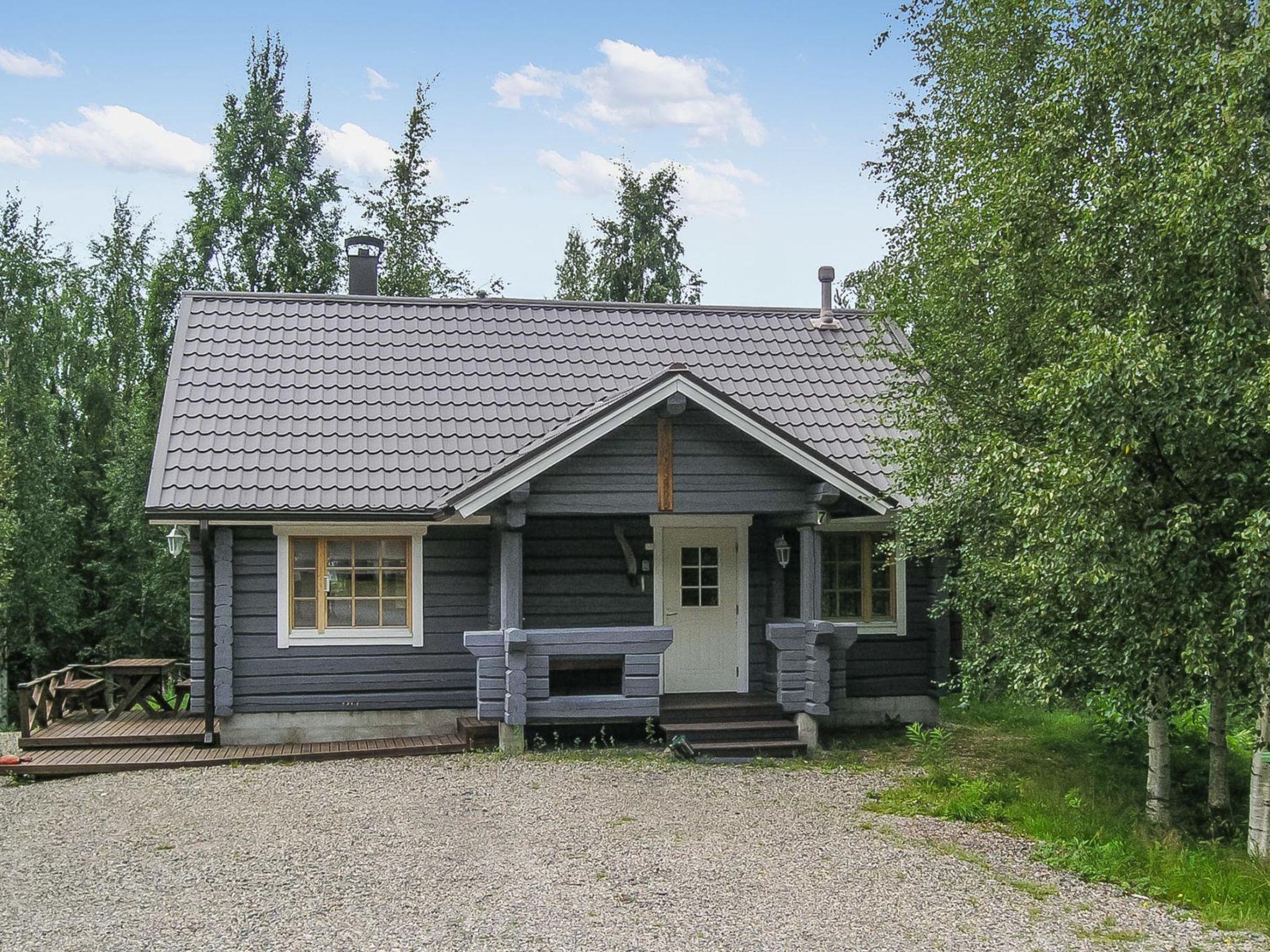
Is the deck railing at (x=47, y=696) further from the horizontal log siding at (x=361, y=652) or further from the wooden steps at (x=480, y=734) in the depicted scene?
the wooden steps at (x=480, y=734)

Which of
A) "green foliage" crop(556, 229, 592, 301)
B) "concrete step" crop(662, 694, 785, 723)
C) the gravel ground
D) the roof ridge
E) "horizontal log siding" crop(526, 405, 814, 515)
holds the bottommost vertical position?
the gravel ground

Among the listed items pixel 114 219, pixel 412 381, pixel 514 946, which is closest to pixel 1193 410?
pixel 514 946

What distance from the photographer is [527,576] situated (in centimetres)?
Result: 1201

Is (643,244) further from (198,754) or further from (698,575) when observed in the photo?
(198,754)

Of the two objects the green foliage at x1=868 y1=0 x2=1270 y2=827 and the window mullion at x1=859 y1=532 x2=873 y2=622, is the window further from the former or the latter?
the green foliage at x1=868 y1=0 x2=1270 y2=827

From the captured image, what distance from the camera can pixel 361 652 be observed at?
11531 mm

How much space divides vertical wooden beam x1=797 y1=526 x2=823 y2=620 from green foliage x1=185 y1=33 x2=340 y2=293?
15492mm

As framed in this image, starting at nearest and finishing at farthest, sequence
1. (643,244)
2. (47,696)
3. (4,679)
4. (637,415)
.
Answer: (637,415) → (47,696) → (4,679) → (643,244)

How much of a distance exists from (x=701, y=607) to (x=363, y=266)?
7088 millimetres

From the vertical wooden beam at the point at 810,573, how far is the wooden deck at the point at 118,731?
608 cm

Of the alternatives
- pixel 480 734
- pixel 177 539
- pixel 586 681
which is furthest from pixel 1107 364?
pixel 177 539

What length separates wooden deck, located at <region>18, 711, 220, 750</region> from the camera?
428 inches

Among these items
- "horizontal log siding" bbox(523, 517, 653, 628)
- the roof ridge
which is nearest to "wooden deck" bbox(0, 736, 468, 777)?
"horizontal log siding" bbox(523, 517, 653, 628)

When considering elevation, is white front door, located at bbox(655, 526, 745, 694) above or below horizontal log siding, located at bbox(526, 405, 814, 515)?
below
